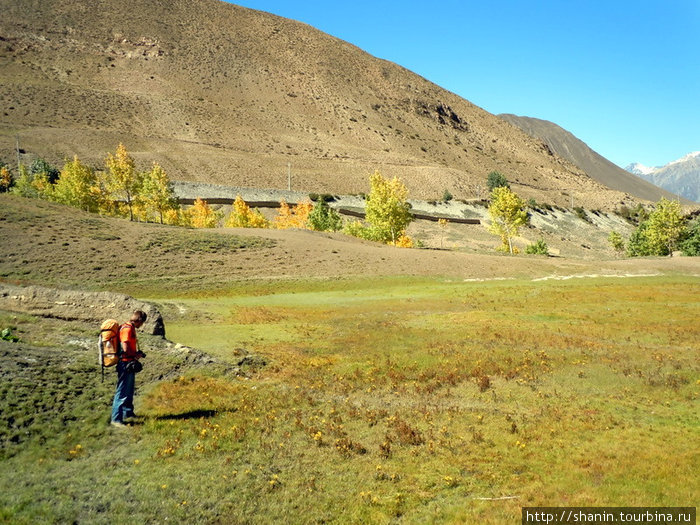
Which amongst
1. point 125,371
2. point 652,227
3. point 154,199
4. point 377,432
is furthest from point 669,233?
point 125,371

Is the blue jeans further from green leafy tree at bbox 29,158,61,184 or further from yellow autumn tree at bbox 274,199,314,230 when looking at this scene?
green leafy tree at bbox 29,158,61,184

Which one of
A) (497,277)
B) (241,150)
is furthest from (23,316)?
(241,150)

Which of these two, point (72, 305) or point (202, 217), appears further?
point (202, 217)

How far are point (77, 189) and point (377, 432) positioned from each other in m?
79.1

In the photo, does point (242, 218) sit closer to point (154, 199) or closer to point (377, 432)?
point (154, 199)

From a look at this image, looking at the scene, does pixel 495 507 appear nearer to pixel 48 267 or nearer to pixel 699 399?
pixel 699 399

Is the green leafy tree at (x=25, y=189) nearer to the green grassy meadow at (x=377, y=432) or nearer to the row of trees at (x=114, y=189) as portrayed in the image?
the row of trees at (x=114, y=189)

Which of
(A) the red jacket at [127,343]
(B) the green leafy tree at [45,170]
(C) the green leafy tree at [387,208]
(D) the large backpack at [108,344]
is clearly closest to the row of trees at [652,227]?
(C) the green leafy tree at [387,208]

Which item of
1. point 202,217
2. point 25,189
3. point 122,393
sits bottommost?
point 122,393

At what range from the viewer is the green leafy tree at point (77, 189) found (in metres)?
78.1

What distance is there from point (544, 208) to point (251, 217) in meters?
111

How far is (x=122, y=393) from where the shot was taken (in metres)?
14.7

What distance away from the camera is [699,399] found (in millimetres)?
18203

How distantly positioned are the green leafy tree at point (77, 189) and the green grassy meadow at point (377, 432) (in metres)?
60.0
